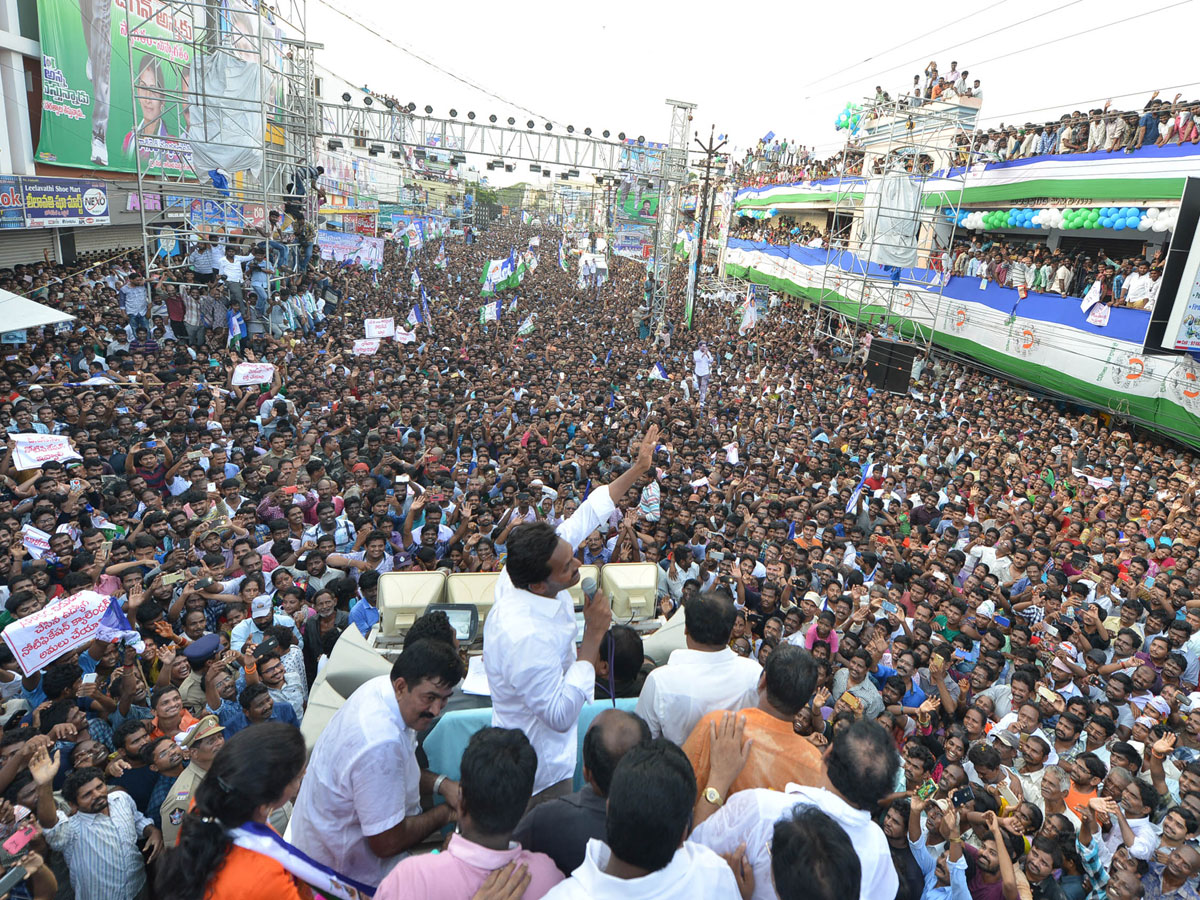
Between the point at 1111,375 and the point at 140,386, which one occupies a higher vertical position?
the point at 1111,375

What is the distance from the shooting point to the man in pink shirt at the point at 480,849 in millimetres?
1767

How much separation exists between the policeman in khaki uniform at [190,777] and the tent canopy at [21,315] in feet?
26.5

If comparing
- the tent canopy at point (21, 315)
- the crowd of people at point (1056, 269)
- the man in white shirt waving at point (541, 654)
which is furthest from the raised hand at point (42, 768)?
the crowd of people at point (1056, 269)

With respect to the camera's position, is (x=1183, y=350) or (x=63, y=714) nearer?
(x=63, y=714)

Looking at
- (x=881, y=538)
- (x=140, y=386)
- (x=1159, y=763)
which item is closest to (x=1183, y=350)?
(x=881, y=538)

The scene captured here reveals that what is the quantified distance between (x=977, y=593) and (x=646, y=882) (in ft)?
19.3

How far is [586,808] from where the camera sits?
2.06 m

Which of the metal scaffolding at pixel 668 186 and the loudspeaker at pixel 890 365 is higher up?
the metal scaffolding at pixel 668 186

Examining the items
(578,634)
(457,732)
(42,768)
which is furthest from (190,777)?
(578,634)

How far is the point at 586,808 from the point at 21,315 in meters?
10.8

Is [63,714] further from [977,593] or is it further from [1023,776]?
[977,593]

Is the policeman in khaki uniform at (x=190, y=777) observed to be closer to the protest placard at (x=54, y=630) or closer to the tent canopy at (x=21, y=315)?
the protest placard at (x=54, y=630)

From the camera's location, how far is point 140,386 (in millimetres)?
9750

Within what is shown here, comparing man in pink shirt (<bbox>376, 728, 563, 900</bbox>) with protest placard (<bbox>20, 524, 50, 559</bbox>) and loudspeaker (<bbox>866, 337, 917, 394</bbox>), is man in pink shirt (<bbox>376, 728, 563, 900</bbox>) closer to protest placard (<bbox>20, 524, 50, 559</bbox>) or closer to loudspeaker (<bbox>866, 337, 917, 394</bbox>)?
protest placard (<bbox>20, 524, 50, 559</bbox>)
